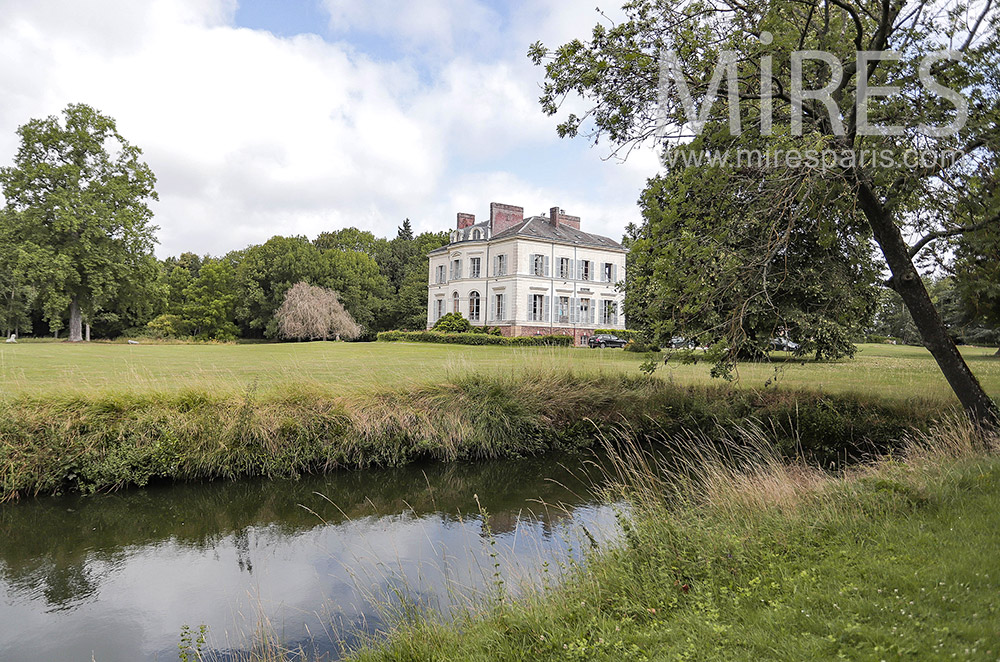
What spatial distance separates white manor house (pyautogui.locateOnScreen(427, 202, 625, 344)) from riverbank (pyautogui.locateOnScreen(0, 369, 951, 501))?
28033mm

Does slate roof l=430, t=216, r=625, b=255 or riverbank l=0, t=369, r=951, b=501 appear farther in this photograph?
slate roof l=430, t=216, r=625, b=255

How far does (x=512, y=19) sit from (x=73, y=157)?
30706 millimetres

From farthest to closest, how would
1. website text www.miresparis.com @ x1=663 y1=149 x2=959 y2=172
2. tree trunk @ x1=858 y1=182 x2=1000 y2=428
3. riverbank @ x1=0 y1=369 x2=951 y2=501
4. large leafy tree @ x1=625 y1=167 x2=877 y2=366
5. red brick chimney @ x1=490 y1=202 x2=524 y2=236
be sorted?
red brick chimney @ x1=490 y1=202 x2=524 y2=236 → tree trunk @ x1=858 y1=182 x2=1000 y2=428 → riverbank @ x1=0 y1=369 x2=951 y2=501 → large leafy tree @ x1=625 y1=167 x2=877 y2=366 → website text www.miresparis.com @ x1=663 y1=149 x2=959 y2=172

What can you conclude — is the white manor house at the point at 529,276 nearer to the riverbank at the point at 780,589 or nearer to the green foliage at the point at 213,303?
the green foliage at the point at 213,303

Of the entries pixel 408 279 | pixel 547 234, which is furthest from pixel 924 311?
pixel 408 279

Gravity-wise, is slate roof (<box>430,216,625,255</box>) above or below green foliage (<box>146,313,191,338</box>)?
above

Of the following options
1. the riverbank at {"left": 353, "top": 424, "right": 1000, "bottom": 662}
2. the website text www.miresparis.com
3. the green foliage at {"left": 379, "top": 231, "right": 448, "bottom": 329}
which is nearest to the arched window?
the green foliage at {"left": 379, "top": 231, "right": 448, "bottom": 329}

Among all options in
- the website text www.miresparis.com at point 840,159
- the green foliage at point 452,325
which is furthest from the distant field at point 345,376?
the green foliage at point 452,325

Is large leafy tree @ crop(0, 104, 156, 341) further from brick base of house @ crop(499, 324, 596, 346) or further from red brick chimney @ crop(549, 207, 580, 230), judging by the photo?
red brick chimney @ crop(549, 207, 580, 230)

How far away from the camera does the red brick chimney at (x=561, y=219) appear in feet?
141

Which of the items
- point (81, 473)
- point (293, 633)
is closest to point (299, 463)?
point (81, 473)

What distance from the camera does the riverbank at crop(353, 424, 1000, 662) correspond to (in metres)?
2.76

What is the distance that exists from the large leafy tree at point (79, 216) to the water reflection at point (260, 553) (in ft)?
91.4

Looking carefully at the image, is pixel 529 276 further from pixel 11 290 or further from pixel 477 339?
pixel 11 290
